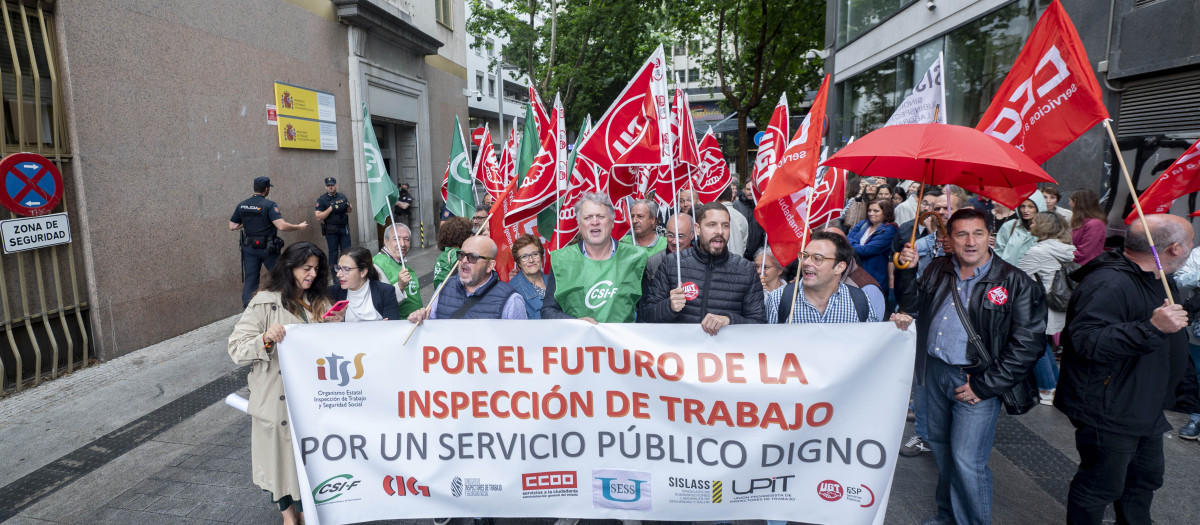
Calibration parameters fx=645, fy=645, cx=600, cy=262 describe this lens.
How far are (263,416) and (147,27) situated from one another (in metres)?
5.99

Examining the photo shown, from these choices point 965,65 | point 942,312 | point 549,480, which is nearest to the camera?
point 549,480

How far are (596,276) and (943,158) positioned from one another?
1.81m

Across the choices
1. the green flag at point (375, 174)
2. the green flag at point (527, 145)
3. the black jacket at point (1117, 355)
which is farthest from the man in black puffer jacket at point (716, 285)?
the green flag at point (527, 145)

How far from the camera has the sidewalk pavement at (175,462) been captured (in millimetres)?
3648

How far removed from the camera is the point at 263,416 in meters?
3.23

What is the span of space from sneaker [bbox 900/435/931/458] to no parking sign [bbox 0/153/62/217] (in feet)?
23.6

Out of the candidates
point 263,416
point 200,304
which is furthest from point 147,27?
point 263,416

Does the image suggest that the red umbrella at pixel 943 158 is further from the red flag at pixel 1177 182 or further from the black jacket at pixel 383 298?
the black jacket at pixel 383 298

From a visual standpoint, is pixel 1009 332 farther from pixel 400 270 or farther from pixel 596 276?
pixel 400 270

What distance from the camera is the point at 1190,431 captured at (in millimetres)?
4539

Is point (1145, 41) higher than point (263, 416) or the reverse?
higher

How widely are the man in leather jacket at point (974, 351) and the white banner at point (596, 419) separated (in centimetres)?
41

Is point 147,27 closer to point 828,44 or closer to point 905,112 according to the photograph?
point 905,112

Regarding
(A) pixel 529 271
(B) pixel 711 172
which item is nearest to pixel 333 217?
(B) pixel 711 172
